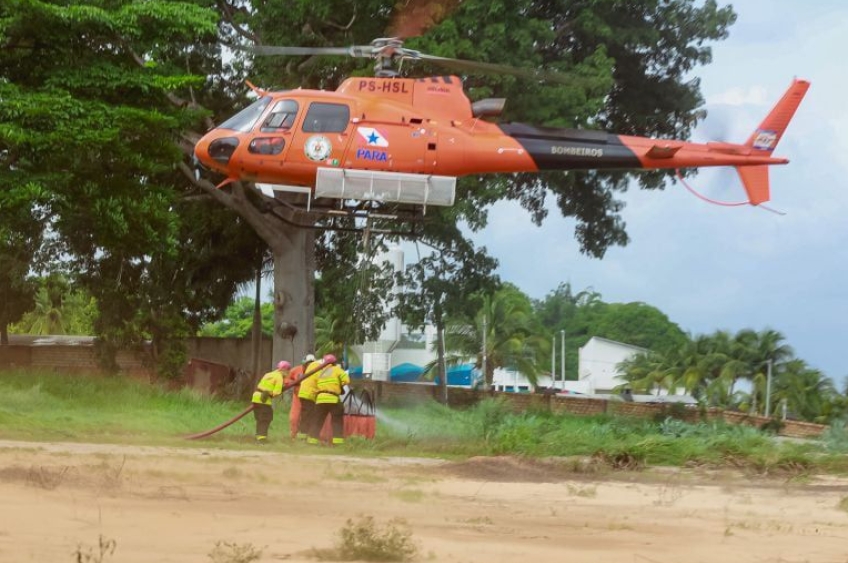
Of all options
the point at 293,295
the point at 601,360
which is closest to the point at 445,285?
the point at 293,295

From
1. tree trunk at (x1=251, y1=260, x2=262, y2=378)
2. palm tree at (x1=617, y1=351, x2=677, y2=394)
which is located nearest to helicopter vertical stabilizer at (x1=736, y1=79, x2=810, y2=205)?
tree trunk at (x1=251, y1=260, x2=262, y2=378)

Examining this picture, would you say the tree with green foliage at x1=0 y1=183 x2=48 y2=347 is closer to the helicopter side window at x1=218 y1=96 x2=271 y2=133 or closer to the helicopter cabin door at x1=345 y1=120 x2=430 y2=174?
the helicopter side window at x1=218 y1=96 x2=271 y2=133

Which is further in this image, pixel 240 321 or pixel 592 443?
pixel 240 321

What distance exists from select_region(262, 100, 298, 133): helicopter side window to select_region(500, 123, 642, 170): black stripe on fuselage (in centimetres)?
366

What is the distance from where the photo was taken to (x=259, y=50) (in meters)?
18.8

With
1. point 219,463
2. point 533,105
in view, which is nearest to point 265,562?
point 219,463

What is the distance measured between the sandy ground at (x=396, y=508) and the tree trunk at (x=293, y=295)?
11.7m

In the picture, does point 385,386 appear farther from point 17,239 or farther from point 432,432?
point 432,432

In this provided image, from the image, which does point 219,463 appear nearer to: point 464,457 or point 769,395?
point 464,457

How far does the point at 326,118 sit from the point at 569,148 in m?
4.17

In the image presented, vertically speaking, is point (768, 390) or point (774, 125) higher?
point (774, 125)

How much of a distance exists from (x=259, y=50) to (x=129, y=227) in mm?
8458

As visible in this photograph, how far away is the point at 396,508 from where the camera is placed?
13.5m

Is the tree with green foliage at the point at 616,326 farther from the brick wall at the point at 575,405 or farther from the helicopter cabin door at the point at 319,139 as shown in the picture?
the helicopter cabin door at the point at 319,139
